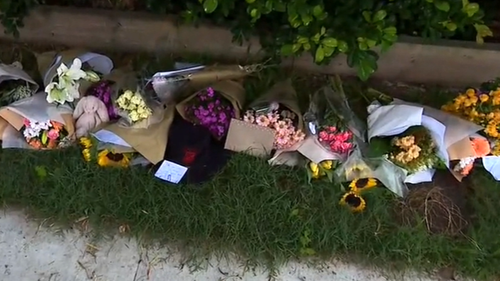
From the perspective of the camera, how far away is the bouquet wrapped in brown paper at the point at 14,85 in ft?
7.43

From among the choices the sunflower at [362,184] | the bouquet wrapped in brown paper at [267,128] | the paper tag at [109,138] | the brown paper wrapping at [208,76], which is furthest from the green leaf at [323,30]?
the paper tag at [109,138]

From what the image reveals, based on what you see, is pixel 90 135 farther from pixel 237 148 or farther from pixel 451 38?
pixel 451 38

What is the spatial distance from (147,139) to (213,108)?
0.26m

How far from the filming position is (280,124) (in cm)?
217

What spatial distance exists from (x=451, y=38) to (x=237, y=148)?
3.37 feet

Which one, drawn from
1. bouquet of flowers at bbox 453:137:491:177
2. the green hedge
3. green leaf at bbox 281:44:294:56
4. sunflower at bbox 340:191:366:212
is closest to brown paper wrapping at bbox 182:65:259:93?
the green hedge

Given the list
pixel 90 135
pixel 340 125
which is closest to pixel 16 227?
pixel 90 135

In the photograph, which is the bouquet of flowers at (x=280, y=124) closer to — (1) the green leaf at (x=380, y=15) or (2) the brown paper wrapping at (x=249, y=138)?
(2) the brown paper wrapping at (x=249, y=138)

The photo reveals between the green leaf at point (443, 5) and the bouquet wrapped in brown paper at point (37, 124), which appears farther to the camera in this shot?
the bouquet wrapped in brown paper at point (37, 124)

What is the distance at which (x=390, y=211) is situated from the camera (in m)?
2.23

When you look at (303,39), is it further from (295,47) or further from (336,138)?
(336,138)

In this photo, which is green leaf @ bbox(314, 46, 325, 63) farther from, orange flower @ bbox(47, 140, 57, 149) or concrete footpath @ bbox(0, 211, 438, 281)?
orange flower @ bbox(47, 140, 57, 149)

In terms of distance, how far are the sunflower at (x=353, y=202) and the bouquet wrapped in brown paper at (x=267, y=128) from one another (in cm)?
27

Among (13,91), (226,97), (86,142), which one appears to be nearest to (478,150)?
(226,97)
